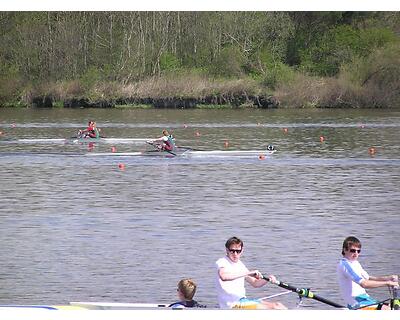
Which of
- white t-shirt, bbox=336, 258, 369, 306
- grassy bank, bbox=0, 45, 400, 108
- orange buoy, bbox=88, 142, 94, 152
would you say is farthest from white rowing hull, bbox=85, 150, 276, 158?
grassy bank, bbox=0, 45, 400, 108

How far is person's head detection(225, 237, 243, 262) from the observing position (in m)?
8.88

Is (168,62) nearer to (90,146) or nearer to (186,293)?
(90,146)

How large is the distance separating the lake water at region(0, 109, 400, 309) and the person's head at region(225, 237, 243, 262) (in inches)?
111

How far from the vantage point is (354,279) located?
9.12 m

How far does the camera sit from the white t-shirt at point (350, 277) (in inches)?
358

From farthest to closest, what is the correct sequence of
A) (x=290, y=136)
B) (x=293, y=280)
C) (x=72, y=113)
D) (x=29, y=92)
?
(x=29, y=92), (x=72, y=113), (x=290, y=136), (x=293, y=280)

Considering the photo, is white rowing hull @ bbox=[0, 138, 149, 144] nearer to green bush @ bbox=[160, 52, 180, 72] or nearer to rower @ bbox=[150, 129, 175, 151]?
rower @ bbox=[150, 129, 175, 151]

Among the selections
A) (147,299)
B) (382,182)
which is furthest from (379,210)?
(147,299)

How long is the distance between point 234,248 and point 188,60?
5236cm

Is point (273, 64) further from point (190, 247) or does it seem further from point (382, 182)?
point (190, 247)

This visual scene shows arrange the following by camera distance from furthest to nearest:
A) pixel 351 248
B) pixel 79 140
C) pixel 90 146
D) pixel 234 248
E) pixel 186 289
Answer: pixel 90 146 → pixel 79 140 → pixel 351 248 → pixel 234 248 → pixel 186 289

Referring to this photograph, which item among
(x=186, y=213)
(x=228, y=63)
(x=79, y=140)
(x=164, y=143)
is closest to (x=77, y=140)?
(x=79, y=140)

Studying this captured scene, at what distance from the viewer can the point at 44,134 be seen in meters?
36.6

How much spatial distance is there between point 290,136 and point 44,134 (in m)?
8.68
